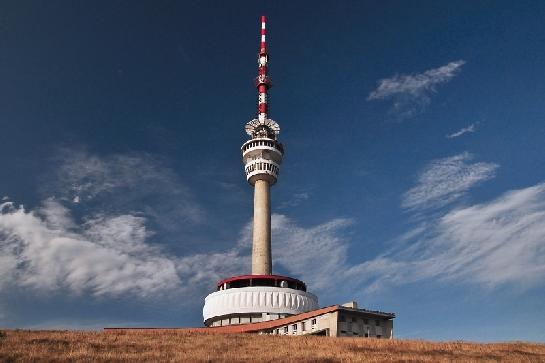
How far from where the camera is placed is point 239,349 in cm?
3812

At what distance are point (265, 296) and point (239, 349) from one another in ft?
129

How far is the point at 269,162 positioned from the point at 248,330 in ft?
132

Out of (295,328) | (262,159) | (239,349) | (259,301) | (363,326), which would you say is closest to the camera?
(239,349)

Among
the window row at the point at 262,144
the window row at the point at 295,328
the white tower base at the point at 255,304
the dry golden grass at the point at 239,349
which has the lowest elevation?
the dry golden grass at the point at 239,349

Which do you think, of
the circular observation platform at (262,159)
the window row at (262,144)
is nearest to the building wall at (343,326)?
the circular observation platform at (262,159)

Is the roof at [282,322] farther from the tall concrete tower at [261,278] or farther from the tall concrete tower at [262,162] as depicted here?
the tall concrete tower at [262,162]

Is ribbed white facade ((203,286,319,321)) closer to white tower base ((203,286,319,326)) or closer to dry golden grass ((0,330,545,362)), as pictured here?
white tower base ((203,286,319,326))

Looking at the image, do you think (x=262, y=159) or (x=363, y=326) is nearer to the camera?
(x=363, y=326)

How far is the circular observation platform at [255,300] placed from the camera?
7669 centimetres

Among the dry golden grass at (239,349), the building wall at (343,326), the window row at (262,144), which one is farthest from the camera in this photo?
the window row at (262,144)

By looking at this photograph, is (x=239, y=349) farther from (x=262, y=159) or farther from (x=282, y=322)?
(x=262, y=159)

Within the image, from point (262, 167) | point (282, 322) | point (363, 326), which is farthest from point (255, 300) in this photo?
point (262, 167)

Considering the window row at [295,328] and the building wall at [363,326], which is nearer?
the building wall at [363,326]

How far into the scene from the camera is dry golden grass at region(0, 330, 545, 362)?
33.6 metres
